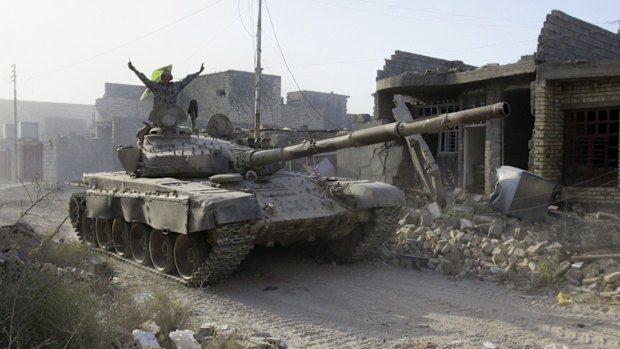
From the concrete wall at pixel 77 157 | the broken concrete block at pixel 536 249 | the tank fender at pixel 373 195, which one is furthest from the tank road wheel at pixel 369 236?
the concrete wall at pixel 77 157

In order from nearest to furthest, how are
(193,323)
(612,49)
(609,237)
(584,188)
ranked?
(193,323)
(609,237)
(584,188)
(612,49)

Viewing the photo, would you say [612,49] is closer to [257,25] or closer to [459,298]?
[257,25]

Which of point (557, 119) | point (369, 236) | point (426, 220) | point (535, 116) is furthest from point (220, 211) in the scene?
point (557, 119)

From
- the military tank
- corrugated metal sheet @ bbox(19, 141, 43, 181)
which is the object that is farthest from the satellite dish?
corrugated metal sheet @ bbox(19, 141, 43, 181)

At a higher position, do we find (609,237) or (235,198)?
(235,198)

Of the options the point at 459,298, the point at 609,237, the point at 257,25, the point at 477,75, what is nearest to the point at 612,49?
the point at 477,75

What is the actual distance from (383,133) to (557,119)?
21.3 ft

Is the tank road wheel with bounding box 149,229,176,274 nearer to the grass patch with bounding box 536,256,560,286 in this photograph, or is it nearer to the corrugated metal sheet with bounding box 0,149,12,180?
the grass patch with bounding box 536,256,560,286

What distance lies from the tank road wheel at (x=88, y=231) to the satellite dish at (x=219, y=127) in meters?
2.63

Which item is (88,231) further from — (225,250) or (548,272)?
(548,272)

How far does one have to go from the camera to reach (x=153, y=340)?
180 inches

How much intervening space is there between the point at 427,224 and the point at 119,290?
5.48 metres

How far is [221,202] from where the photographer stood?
259 inches

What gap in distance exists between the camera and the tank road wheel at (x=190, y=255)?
710cm
